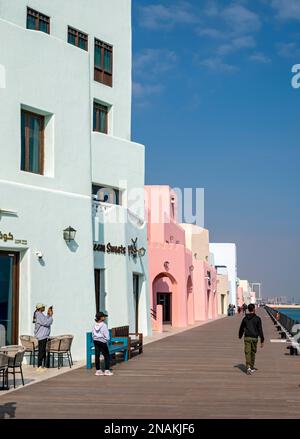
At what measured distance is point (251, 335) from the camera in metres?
15.7

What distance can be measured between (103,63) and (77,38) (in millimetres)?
2027

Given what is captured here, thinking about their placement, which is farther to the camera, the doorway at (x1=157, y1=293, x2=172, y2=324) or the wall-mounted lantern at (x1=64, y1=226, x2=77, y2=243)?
the doorway at (x1=157, y1=293, x2=172, y2=324)

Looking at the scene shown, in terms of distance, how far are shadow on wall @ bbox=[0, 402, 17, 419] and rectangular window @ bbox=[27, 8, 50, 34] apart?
54.2 ft

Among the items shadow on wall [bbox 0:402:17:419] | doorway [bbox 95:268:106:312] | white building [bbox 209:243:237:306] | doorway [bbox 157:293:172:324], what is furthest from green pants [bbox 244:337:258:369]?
white building [bbox 209:243:237:306]

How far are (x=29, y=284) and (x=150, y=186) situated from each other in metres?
30.8

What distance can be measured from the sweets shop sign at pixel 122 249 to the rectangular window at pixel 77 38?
822cm

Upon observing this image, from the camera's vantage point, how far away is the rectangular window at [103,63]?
90.5 ft

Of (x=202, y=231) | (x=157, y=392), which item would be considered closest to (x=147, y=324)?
(x=157, y=392)

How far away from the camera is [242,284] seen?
150500 mm

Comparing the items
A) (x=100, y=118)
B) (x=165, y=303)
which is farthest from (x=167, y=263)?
(x=100, y=118)

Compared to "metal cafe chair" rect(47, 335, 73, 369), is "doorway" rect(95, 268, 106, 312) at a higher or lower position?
higher

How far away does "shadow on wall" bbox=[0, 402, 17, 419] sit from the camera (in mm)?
9805

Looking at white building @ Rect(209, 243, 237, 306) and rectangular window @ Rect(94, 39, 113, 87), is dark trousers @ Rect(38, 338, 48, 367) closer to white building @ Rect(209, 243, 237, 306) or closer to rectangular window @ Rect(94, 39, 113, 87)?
rectangular window @ Rect(94, 39, 113, 87)

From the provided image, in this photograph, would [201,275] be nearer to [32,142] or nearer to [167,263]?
[167,263]
